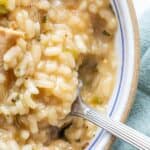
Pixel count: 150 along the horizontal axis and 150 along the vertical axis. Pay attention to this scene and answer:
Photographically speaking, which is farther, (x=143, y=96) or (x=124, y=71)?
(x=143, y=96)

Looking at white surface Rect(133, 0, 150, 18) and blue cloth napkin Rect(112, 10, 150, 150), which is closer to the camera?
blue cloth napkin Rect(112, 10, 150, 150)

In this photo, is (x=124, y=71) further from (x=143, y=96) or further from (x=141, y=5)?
(x=141, y=5)

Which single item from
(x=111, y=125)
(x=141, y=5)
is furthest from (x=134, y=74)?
(x=141, y=5)

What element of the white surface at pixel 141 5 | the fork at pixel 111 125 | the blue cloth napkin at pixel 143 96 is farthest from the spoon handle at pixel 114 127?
the white surface at pixel 141 5

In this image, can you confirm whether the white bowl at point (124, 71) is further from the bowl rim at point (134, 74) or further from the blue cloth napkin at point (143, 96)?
the blue cloth napkin at point (143, 96)

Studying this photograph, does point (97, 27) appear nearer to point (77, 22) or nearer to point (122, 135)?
point (77, 22)

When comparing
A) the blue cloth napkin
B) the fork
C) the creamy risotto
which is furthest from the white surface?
the fork

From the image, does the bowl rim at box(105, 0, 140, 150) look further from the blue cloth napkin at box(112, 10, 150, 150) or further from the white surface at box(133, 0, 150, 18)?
the white surface at box(133, 0, 150, 18)
